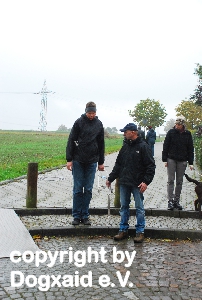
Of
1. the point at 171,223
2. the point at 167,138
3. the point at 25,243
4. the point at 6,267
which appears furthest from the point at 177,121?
the point at 6,267

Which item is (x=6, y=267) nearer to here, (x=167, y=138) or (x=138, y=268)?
(x=138, y=268)

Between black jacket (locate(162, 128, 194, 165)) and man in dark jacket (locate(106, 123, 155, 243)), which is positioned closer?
man in dark jacket (locate(106, 123, 155, 243))

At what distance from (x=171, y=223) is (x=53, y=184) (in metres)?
5.97

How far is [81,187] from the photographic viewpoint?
782 cm

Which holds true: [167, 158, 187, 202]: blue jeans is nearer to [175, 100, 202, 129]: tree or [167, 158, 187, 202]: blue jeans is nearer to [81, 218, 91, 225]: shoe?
[81, 218, 91, 225]: shoe

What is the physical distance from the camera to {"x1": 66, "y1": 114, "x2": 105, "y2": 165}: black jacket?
7727 mm

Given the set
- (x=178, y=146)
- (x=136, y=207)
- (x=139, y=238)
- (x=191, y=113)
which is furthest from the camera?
(x=191, y=113)

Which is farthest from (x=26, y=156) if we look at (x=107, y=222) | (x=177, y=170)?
(x=107, y=222)

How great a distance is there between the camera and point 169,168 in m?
9.21

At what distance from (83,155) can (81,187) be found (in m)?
0.56

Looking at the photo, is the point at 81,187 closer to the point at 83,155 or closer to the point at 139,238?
the point at 83,155

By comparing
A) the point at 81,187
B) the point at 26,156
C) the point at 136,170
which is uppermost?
the point at 136,170

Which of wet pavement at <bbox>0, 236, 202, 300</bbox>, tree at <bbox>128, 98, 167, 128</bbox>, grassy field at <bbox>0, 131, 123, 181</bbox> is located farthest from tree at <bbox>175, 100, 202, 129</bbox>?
wet pavement at <bbox>0, 236, 202, 300</bbox>

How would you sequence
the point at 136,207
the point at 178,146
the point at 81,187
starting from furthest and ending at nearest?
the point at 178,146 → the point at 81,187 → the point at 136,207
